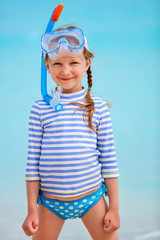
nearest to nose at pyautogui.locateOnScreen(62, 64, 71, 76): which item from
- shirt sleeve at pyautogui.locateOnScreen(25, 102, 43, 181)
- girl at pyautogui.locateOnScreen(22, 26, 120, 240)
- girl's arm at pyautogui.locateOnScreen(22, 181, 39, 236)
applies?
girl at pyautogui.locateOnScreen(22, 26, 120, 240)

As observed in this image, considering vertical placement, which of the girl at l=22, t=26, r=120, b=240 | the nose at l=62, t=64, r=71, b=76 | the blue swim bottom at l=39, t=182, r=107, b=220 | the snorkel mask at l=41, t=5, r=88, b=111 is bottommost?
the blue swim bottom at l=39, t=182, r=107, b=220

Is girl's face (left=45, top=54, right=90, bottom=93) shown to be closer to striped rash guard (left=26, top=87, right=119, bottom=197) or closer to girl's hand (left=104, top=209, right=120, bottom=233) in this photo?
striped rash guard (left=26, top=87, right=119, bottom=197)

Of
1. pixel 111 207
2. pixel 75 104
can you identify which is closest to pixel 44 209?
pixel 111 207

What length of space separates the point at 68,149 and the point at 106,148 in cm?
27

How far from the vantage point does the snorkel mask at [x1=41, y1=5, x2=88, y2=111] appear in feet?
6.64

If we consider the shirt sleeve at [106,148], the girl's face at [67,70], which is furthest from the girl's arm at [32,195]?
the girl's face at [67,70]

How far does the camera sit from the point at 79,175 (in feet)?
6.54

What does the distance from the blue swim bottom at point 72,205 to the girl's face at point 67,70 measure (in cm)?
71

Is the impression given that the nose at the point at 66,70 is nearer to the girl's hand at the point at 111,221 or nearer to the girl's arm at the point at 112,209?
the girl's arm at the point at 112,209

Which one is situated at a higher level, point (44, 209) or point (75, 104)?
point (75, 104)

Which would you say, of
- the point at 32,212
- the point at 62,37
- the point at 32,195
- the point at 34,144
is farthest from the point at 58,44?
the point at 32,212

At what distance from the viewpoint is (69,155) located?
6.51 ft

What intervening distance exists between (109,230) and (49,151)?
617 millimetres

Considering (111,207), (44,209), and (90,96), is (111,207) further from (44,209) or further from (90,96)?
(90,96)
